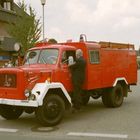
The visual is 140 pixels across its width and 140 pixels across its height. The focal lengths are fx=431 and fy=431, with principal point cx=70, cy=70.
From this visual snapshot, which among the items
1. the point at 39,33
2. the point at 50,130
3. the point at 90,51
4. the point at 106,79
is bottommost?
the point at 50,130

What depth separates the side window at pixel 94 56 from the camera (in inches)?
528

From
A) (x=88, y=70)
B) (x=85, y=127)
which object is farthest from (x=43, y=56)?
(x=85, y=127)

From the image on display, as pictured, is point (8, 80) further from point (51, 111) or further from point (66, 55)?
point (66, 55)

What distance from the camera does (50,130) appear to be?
35.8 feet

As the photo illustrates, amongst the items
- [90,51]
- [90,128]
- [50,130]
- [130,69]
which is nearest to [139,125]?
Answer: [90,128]

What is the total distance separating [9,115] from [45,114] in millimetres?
1803

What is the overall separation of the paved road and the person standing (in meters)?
0.63

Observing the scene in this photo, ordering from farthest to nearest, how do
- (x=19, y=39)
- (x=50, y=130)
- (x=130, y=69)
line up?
(x=19, y=39)
(x=130, y=69)
(x=50, y=130)

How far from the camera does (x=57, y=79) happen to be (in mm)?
11992

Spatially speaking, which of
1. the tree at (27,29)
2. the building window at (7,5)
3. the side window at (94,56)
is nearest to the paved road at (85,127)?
the side window at (94,56)

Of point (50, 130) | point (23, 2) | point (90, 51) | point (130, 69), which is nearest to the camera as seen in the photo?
point (50, 130)

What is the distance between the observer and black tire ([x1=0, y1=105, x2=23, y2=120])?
40.8ft

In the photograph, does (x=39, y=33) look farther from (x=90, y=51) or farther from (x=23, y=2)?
(x=90, y=51)

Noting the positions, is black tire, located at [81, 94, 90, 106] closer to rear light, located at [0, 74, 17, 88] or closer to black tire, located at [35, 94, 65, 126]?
black tire, located at [35, 94, 65, 126]
